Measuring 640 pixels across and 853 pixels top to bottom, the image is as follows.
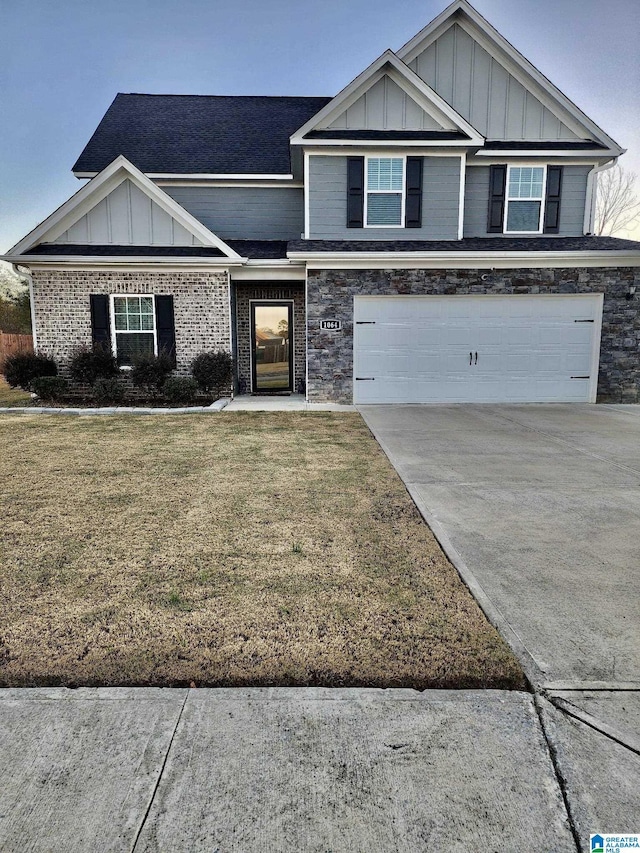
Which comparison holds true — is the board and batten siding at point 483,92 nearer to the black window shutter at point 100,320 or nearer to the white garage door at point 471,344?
the white garage door at point 471,344

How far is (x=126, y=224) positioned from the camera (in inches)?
456

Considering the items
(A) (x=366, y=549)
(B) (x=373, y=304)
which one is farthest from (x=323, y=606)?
(B) (x=373, y=304)

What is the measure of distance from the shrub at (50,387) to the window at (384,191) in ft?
25.6

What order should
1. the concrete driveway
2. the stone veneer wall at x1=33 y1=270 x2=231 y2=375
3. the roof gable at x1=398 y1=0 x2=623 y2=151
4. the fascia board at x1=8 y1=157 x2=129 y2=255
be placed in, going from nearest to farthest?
1. the concrete driveway
2. the fascia board at x1=8 y1=157 x2=129 y2=255
3. the stone veneer wall at x1=33 y1=270 x2=231 y2=375
4. the roof gable at x1=398 y1=0 x2=623 y2=151

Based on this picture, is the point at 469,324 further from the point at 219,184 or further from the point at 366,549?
the point at 366,549

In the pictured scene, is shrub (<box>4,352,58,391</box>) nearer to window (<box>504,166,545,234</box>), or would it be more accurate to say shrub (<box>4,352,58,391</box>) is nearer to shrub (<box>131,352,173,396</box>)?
shrub (<box>131,352,173,396</box>)

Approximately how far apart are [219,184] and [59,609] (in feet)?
42.2

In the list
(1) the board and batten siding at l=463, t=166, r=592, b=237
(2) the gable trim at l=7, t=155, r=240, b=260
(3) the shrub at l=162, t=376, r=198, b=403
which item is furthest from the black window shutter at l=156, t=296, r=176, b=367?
(1) the board and batten siding at l=463, t=166, r=592, b=237

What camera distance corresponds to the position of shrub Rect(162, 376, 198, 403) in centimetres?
1124

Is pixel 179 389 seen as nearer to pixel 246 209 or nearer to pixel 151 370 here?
pixel 151 370

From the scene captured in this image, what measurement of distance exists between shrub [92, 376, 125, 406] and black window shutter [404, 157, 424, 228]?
24.6ft

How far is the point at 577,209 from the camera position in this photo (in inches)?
505

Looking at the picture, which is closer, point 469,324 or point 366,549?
point 366,549

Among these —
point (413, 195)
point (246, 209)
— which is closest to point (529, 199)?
point (413, 195)
